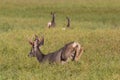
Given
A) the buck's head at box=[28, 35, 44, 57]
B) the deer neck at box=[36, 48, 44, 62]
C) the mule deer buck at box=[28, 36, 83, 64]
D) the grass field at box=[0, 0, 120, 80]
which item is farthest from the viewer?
the buck's head at box=[28, 35, 44, 57]

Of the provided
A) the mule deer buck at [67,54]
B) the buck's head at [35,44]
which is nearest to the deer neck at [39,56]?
the buck's head at [35,44]

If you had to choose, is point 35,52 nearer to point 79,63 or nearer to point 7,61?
point 7,61

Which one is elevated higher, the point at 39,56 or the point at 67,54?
the point at 67,54

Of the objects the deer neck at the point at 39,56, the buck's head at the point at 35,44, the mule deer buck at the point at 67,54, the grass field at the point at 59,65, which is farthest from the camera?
the buck's head at the point at 35,44

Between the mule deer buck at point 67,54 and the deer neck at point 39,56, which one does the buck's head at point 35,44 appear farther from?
the mule deer buck at point 67,54

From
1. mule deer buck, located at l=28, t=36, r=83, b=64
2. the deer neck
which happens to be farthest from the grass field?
mule deer buck, located at l=28, t=36, r=83, b=64

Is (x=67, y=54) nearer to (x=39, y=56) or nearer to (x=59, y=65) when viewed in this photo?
(x=59, y=65)

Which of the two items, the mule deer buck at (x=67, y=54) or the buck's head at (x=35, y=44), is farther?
the buck's head at (x=35, y=44)

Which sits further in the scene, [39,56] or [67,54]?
[39,56]

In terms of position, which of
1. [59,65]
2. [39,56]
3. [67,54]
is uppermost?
[67,54]

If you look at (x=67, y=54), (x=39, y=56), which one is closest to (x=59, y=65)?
(x=67, y=54)

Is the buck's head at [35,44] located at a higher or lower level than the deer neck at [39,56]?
higher

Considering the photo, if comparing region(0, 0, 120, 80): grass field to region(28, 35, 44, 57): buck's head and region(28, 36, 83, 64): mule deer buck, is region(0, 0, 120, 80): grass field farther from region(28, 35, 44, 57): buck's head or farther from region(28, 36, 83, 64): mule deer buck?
region(28, 36, 83, 64): mule deer buck

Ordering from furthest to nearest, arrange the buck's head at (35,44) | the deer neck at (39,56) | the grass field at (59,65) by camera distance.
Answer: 1. the buck's head at (35,44)
2. the deer neck at (39,56)
3. the grass field at (59,65)
